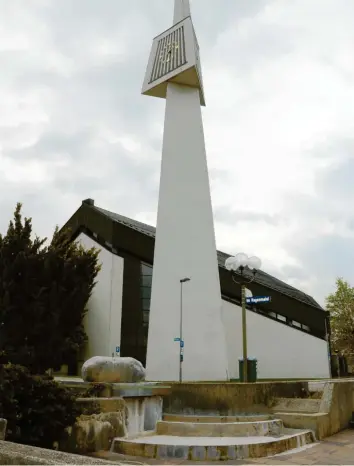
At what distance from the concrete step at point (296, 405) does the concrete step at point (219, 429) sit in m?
1.64

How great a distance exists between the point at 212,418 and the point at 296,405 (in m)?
2.66

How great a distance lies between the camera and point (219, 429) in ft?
34.1

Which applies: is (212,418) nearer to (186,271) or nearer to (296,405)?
(296,405)

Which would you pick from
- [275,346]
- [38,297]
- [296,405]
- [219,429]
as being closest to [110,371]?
[219,429]

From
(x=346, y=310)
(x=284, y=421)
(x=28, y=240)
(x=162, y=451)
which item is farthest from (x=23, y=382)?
(x=346, y=310)

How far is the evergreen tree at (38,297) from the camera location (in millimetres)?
21781

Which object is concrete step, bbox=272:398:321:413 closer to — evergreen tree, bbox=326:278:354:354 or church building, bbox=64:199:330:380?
church building, bbox=64:199:330:380

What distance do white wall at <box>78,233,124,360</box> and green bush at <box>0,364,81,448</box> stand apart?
2184cm

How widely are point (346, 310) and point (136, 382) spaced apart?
33.0 m

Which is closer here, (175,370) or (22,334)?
(175,370)

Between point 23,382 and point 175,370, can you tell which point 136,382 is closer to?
point 23,382

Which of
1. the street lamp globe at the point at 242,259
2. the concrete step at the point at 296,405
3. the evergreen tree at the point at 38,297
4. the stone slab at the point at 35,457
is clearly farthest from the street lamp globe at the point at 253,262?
the evergreen tree at the point at 38,297

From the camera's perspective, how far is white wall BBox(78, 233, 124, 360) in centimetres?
3039

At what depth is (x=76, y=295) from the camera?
77.3 ft
